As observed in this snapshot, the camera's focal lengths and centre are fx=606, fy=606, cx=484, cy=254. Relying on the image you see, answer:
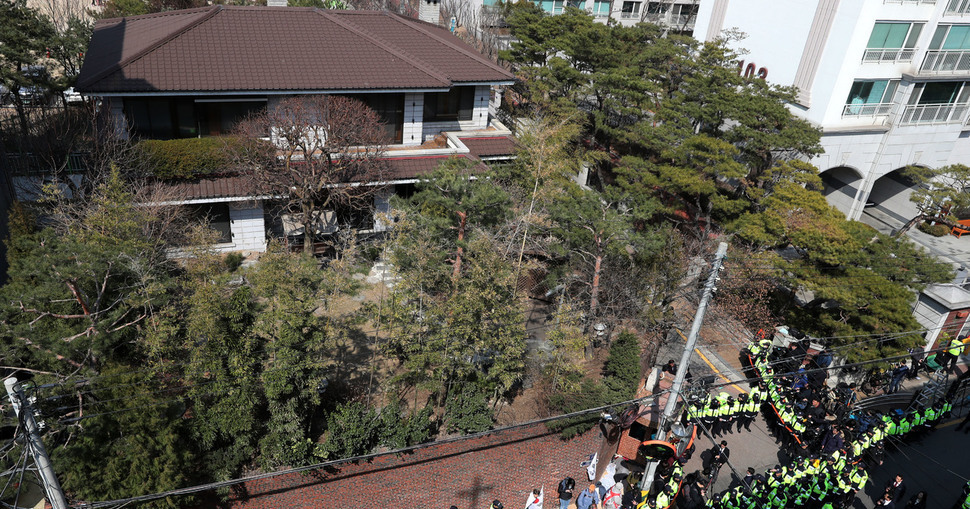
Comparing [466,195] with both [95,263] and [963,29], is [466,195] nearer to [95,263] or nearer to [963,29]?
[95,263]

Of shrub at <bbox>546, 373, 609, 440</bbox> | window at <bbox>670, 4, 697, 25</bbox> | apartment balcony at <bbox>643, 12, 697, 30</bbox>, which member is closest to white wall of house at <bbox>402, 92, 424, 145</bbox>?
shrub at <bbox>546, 373, 609, 440</bbox>

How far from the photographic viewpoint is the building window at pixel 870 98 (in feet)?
90.7

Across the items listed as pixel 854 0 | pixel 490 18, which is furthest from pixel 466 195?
pixel 490 18

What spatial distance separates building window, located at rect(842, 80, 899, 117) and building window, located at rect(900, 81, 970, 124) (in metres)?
1.04

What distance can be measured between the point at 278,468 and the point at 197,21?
1824cm

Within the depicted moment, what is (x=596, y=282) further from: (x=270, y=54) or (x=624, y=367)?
(x=270, y=54)

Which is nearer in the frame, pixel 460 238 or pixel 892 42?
pixel 460 238

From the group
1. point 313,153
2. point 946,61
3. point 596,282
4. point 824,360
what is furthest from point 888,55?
point 313,153

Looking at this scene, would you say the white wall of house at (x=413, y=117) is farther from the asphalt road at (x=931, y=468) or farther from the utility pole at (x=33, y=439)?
the asphalt road at (x=931, y=468)

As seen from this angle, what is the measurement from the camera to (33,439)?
Result: 8.25 m

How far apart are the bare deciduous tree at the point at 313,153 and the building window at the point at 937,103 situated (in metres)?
25.2

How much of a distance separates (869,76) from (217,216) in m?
28.3

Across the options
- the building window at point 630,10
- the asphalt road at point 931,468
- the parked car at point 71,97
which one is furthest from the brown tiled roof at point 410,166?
the building window at point 630,10

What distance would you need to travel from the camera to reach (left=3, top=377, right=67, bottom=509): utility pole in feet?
26.5
